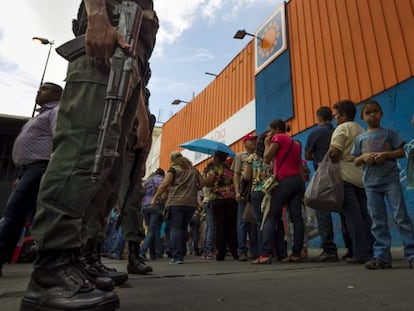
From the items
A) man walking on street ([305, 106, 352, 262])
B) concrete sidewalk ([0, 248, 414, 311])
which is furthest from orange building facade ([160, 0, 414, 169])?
concrete sidewalk ([0, 248, 414, 311])

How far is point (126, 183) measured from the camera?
7.75 ft

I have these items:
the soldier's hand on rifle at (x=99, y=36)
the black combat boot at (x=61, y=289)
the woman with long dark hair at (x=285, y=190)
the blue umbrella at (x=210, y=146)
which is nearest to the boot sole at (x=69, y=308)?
the black combat boot at (x=61, y=289)

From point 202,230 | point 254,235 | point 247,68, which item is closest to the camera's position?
point 254,235

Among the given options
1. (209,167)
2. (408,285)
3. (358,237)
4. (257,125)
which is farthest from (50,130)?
(257,125)

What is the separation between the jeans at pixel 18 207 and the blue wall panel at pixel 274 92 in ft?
20.9

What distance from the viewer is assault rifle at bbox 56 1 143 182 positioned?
127 cm

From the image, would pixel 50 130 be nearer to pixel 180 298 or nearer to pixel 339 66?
pixel 180 298

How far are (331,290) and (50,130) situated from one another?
8.32 feet

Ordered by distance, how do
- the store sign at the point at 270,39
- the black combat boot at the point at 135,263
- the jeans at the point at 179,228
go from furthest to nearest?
1. the store sign at the point at 270,39
2. the jeans at the point at 179,228
3. the black combat boot at the point at 135,263

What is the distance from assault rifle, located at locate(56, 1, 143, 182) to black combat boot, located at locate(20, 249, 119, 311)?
1.05 ft

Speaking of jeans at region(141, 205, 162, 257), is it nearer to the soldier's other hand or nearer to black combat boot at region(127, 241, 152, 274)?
black combat boot at region(127, 241, 152, 274)

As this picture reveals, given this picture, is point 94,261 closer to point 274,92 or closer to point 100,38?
point 100,38

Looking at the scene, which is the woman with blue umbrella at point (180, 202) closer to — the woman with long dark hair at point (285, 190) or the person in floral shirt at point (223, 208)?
the person in floral shirt at point (223, 208)

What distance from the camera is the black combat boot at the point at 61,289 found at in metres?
1.07
